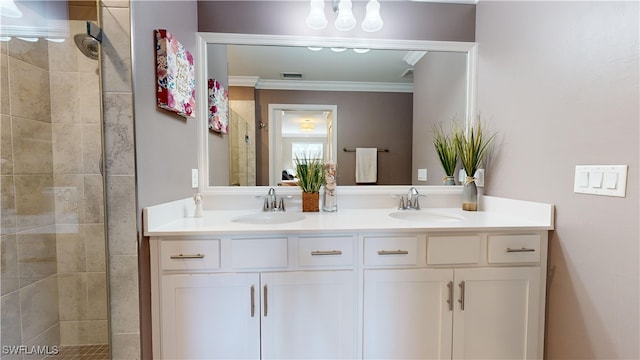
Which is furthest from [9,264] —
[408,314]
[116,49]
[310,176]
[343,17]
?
[343,17]

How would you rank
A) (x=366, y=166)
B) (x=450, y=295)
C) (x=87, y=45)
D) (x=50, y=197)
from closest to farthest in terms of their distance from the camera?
(x=87, y=45) < (x=450, y=295) < (x=50, y=197) < (x=366, y=166)

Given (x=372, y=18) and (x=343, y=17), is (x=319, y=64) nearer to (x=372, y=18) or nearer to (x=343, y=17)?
(x=343, y=17)

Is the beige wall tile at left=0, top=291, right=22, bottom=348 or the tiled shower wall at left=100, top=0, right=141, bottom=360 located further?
the beige wall tile at left=0, top=291, right=22, bottom=348

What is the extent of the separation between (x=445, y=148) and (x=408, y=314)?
44.4 inches

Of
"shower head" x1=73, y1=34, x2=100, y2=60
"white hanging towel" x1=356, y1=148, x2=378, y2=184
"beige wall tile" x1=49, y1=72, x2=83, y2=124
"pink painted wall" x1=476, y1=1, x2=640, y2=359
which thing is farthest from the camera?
"white hanging towel" x1=356, y1=148, x2=378, y2=184

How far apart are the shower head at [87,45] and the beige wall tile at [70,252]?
83 centimetres

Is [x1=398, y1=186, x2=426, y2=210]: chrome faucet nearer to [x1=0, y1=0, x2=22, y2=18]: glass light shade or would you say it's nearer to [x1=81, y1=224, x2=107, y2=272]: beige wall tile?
[x1=81, y1=224, x2=107, y2=272]: beige wall tile

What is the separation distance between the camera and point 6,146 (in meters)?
1.15

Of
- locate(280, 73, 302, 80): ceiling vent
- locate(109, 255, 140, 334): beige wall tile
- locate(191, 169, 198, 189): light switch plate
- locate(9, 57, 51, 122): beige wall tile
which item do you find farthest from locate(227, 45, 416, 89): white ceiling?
locate(109, 255, 140, 334): beige wall tile

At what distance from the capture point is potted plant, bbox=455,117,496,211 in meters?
1.63

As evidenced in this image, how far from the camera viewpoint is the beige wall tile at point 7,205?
3.78 feet

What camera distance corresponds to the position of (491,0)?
1577mm

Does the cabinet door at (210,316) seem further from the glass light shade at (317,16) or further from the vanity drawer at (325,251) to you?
the glass light shade at (317,16)

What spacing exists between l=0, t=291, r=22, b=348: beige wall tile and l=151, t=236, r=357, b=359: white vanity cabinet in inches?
27.8
